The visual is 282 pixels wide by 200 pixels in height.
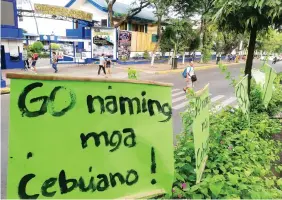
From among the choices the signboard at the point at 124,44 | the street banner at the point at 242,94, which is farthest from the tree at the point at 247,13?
the signboard at the point at 124,44

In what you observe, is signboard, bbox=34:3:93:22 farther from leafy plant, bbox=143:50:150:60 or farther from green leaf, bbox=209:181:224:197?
green leaf, bbox=209:181:224:197

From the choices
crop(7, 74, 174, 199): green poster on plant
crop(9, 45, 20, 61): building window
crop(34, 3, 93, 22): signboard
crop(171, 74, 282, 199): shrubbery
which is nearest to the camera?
crop(7, 74, 174, 199): green poster on plant

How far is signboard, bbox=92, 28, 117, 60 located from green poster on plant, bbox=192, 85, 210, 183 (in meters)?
21.4

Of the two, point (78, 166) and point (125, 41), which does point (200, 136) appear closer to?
point (78, 166)

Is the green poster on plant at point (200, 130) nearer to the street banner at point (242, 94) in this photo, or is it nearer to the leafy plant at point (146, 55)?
the street banner at point (242, 94)

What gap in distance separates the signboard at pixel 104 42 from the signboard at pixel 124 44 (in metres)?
1.40

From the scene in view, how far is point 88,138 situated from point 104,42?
873 inches

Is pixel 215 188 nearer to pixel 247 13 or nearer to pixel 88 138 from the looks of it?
pixel 88 138

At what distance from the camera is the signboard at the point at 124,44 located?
2453 cm

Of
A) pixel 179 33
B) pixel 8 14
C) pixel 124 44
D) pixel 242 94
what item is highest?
pixel 8 14

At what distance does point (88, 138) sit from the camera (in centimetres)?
152

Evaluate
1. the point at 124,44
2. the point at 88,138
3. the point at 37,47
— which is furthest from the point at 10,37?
the point at 37,47

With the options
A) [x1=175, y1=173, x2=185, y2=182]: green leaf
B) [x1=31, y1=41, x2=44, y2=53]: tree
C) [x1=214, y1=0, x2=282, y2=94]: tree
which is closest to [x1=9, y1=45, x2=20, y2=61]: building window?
[x1=214, y1=0, x2=282, y2=94]: tree

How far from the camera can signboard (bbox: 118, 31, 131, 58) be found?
24531 millimetres
